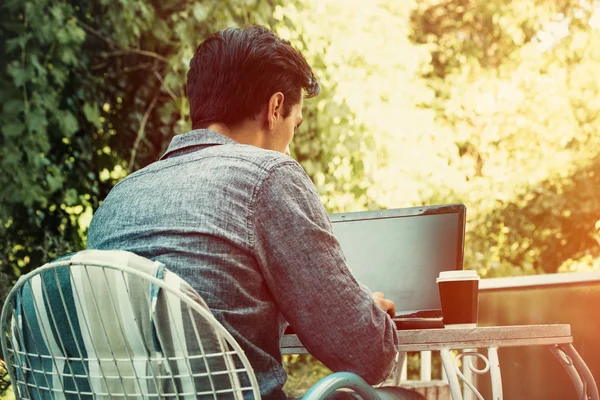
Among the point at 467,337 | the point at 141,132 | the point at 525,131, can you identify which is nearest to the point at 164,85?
the point at 141,132

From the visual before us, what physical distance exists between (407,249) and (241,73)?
2.46 ft

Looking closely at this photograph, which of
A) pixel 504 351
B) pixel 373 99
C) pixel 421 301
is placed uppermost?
pixel 373 99

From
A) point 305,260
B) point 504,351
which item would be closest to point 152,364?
point 305,260

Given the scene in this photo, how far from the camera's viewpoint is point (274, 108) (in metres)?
1.50

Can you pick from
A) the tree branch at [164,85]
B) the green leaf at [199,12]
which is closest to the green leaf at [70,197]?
the tree branch at [164,85]

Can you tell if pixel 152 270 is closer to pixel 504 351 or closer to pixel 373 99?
pixel 504 351

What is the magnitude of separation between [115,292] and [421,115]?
4.62 metres

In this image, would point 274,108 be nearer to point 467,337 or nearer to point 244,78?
point 244,78

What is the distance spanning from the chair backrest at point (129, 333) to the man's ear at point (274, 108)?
475mm

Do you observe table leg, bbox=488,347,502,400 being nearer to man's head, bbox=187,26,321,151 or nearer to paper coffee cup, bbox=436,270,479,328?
paper coffee cup, bbox=436,270,479,328

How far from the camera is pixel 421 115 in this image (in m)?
5.55

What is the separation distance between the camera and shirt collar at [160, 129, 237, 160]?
143cm

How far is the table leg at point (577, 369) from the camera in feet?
5.69

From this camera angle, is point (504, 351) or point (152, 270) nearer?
point (152, 270)
